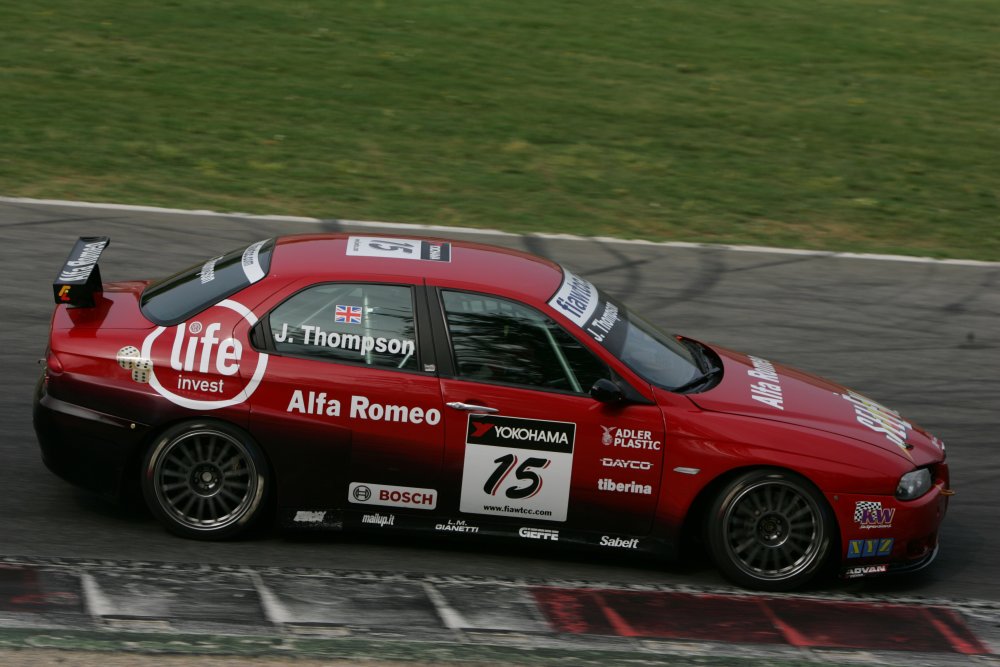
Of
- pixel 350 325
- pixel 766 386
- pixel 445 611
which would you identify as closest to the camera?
pixel 445 611

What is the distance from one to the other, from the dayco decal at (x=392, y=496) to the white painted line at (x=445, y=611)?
41 centimetres

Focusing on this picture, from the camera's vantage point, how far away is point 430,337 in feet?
21.1

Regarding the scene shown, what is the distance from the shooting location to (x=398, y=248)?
694cm

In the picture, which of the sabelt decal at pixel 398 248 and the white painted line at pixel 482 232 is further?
the white painted line at pixel 482 232

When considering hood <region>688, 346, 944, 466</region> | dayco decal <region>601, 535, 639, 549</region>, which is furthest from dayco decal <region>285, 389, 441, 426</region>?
hood <region>688, 346, 944, 466</region>

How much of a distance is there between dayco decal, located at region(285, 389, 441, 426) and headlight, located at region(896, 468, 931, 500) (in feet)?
7.66

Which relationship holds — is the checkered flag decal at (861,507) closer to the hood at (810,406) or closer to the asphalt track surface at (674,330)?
the hood at (810,406)

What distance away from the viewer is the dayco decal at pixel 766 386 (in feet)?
22.4

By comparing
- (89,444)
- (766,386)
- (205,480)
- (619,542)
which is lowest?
(619,542)

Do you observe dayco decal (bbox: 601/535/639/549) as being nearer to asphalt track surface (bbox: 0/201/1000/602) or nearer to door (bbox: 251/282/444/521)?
asphalt track surface (bbox: 0/201/1000/602)

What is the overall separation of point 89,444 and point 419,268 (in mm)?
1834

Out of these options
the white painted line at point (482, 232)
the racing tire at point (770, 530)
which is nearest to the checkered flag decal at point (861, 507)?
the racing tire at point (770, 530)

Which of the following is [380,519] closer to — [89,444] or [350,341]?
[350,341]

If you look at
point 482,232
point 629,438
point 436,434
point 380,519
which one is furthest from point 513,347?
point 482,232
